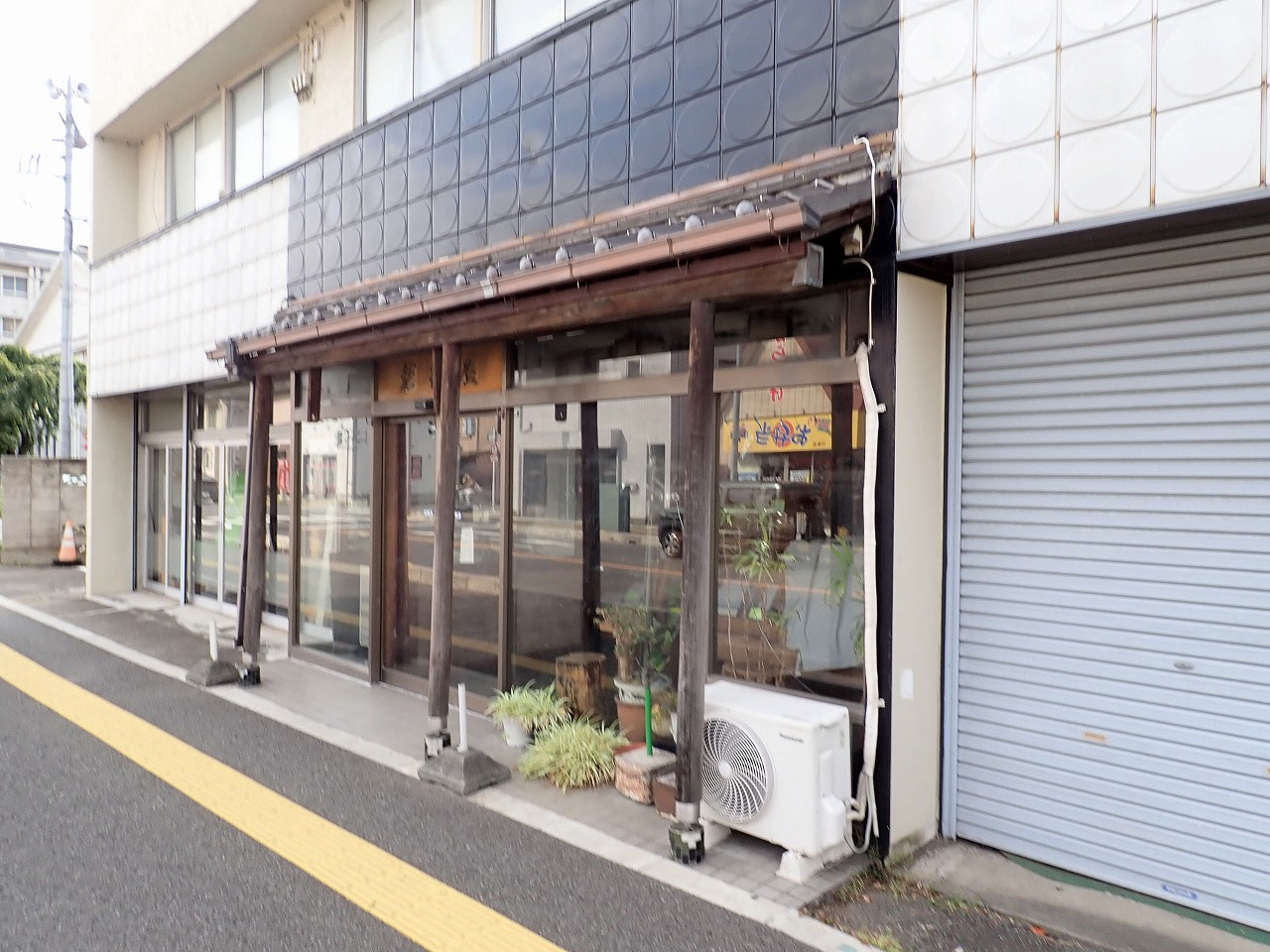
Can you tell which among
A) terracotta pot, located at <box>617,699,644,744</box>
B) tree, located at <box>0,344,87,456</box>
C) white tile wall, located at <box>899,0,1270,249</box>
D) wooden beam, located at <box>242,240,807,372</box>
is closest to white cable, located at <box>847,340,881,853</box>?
wooden beam, located at <box>242,240,807,372</box>

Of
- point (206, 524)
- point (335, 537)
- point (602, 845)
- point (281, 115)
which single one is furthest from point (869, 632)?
point (206, 524)

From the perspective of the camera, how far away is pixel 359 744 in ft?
21.3

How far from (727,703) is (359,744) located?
320 cm

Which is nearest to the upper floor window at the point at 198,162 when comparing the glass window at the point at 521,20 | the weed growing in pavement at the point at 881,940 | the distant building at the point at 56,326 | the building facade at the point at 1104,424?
the glass window at the point at 521,20

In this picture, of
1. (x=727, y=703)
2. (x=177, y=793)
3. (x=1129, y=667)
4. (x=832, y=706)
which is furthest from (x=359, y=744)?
(x=1129, y=667)

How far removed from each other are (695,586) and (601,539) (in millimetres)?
2052

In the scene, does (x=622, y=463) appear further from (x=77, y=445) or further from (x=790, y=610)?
(x=77, y=445)

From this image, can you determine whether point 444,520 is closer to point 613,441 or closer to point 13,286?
point 613,441

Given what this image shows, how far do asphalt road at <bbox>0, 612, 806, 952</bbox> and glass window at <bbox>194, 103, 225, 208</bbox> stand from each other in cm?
817

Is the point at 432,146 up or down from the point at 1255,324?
up

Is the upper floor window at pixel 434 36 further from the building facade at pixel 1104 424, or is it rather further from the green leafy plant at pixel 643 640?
the green leafy plant at pixel 643 640

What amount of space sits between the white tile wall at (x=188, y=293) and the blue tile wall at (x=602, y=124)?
1.14 m

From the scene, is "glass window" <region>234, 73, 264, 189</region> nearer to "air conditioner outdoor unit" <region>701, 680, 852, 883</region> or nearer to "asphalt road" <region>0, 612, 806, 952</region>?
"asphalt road" <region>0, 612, 806, 952</region>

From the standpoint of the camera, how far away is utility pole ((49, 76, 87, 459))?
1928 cm
